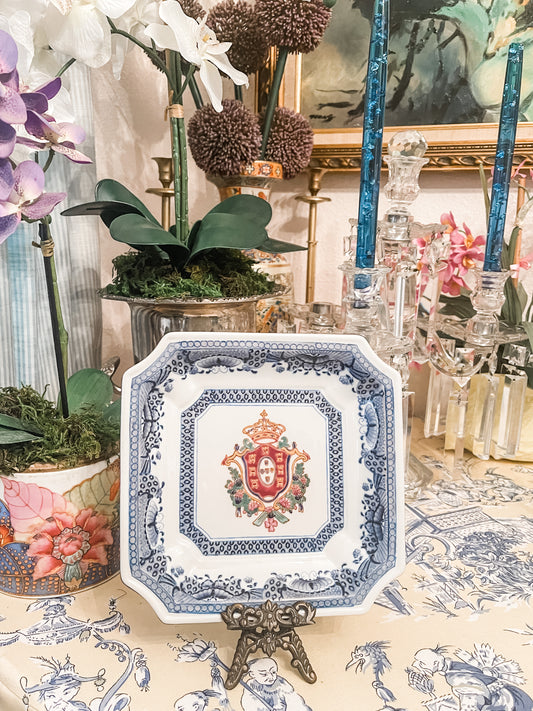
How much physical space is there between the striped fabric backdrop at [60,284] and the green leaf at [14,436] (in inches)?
8.7

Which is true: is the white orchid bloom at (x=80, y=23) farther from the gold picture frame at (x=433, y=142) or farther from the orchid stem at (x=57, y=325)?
the gold picture frame at (x=433, y=142)

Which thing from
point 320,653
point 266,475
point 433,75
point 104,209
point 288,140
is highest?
point 433,75

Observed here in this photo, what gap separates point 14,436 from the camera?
46 cm

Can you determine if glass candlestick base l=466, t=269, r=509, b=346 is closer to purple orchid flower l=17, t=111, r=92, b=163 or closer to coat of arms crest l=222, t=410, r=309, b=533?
coat of arms crest l=222, t=410, r=309, b=533

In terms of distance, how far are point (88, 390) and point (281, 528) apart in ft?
0.82

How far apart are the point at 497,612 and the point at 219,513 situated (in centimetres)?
27

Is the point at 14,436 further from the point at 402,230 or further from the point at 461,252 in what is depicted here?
the point at 461,252

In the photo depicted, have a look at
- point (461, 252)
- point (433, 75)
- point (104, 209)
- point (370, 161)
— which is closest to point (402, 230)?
point (370, 161)

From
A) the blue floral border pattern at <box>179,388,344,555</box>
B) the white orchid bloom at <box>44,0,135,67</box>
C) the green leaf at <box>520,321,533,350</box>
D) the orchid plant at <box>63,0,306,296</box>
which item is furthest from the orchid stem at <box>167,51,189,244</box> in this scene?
the green leaf at <box>520,321,533,350</box>

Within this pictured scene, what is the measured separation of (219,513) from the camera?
46cm

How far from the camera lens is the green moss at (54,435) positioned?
470 mm

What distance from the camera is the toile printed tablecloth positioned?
0.38 meters

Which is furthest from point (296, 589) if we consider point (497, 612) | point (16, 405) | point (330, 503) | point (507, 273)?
point (507, 273)

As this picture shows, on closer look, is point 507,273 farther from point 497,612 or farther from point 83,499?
point 83,499
